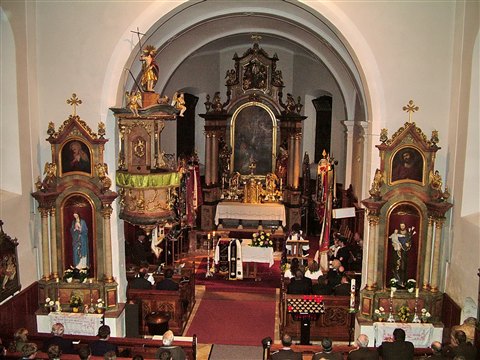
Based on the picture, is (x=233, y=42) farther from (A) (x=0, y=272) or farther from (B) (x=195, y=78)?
(A) (x=0, y=272)

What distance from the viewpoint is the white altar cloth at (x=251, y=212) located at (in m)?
21.6

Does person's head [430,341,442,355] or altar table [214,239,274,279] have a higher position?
person's head [430,341,442,355]

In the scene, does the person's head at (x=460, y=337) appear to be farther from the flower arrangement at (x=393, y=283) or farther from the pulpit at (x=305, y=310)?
the pulpit at (x=305, y=310)

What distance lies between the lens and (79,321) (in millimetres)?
12484

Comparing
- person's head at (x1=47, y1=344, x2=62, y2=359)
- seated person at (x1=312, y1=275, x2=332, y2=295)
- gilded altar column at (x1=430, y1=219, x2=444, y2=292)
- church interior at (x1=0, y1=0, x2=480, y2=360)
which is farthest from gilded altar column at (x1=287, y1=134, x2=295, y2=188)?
person's head at (x1=47, y1=344, x2=62, y2=359)

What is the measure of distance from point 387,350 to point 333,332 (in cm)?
408

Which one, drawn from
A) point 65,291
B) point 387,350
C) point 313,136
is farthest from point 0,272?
point 313,136

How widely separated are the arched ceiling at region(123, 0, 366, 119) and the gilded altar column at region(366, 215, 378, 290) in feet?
9.26

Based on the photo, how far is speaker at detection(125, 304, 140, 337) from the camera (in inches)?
516

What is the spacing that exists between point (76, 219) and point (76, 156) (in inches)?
54.8

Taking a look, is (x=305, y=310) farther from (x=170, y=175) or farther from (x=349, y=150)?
(x=349, y=150)

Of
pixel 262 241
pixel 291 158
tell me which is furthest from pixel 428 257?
pixel 291 158

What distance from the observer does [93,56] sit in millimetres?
12258

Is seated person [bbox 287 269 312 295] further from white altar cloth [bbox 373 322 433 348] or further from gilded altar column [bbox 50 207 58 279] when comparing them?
gilded altar column [bbox 50 207 58 279]
